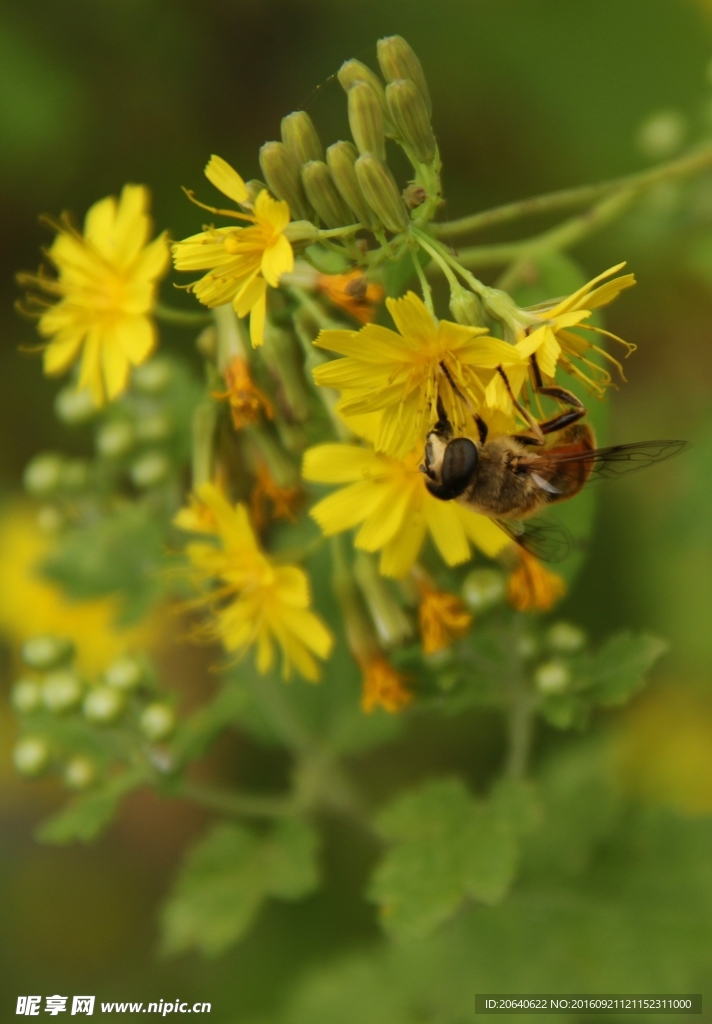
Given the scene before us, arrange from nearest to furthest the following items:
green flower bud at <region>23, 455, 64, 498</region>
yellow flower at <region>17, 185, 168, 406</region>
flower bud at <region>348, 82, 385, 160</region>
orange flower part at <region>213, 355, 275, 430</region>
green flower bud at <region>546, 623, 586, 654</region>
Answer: flower bud at <region>348, 82, 385, 160</region> < orange flower part at <region>213, 355, 275, 430</region> < yellow flower at <region>17, 185, 168, 406</region> < green flower bud at <region>546, 623, 586, 654</region> < green flower bud at <region>23, 455, 64, 498</region>

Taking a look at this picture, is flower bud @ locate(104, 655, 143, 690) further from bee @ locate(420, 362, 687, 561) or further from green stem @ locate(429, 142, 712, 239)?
green stem @ locate(429, 142, 712, 239)

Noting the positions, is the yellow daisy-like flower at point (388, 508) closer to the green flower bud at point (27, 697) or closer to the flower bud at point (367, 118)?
the flower bud at point (367, 118)

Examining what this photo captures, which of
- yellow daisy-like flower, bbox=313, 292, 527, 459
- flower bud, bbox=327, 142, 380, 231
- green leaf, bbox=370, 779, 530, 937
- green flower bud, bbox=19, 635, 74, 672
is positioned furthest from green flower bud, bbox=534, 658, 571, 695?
green flower bud, bbox=19, 635, 74, 672

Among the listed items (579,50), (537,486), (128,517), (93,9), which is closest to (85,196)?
(93,9)

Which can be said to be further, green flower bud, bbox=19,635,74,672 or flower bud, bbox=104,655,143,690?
green flower bud, bbox=19,635,74,672

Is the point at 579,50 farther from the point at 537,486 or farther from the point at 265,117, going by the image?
the point at 537,486

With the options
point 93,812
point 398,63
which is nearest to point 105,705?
point 93,812

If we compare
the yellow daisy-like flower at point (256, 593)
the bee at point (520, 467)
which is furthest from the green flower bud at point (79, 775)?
the bee at point (520, 467)
